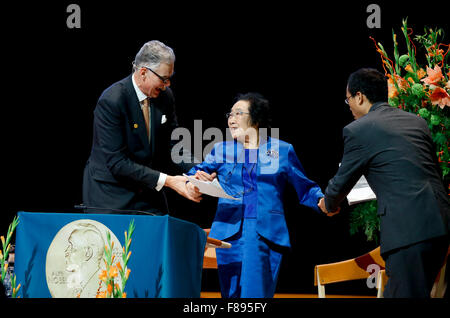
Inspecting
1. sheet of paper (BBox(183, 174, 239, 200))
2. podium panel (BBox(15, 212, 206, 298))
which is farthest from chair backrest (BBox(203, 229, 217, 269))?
podium panel (BBox(15, 212, 206, 298))

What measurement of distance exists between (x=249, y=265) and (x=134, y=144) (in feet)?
2.93

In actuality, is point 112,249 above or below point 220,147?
below

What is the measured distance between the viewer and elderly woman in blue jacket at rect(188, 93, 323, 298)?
9.71 ft

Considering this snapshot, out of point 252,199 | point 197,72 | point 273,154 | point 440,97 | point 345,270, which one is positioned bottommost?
point 345,270

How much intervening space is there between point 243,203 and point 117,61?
178 centimetres

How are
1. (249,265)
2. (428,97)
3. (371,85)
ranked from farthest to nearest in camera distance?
(249,265) < (428,97) < (371,85)

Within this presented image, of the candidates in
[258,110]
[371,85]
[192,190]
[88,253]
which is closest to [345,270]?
[258,110]

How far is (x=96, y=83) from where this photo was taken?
168 inches

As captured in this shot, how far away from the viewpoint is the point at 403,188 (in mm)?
2207

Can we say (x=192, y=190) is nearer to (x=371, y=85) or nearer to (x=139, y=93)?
(x=139, y=93)

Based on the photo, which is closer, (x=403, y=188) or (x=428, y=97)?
(x=403, y=188)

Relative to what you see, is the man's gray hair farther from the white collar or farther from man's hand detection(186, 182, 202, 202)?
man's hand detection(186, 182, 202, 202)
